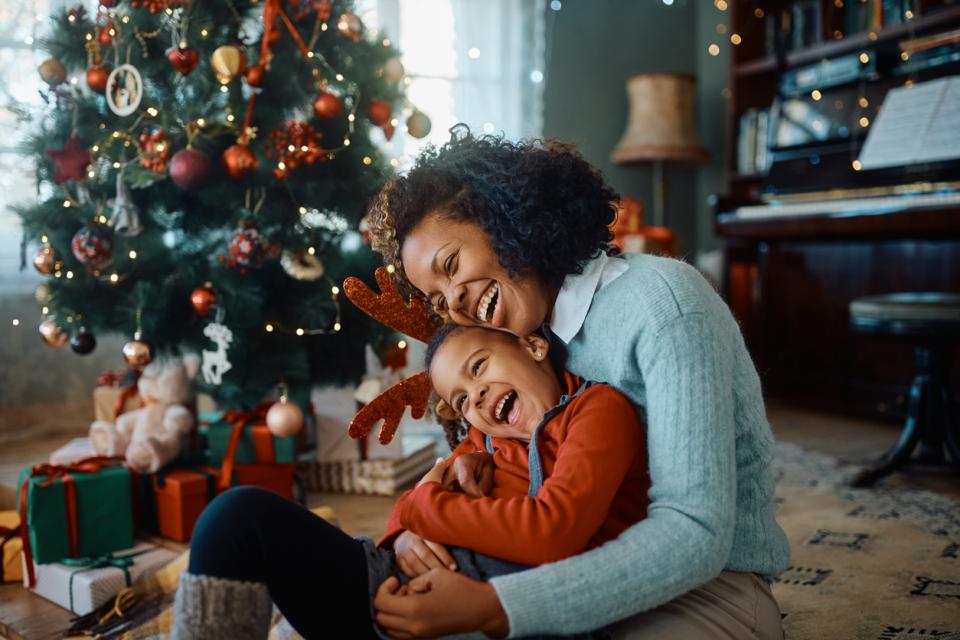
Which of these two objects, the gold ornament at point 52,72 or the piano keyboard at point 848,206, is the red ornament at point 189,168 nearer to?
the gold ornament at point 52,72

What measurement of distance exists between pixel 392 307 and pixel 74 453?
1298 millimetres

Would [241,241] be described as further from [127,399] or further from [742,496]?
[742,496]

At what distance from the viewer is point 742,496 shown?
947 millimetres

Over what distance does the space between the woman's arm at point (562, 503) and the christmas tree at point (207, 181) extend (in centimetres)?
117

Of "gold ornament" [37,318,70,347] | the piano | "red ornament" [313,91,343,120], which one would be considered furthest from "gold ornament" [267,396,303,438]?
the piano

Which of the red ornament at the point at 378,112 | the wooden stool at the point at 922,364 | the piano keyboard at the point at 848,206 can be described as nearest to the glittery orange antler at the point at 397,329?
the red ornament at the point at 378,112

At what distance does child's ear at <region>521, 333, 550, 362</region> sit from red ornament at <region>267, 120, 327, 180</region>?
112 cm

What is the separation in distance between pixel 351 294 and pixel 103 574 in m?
0.87

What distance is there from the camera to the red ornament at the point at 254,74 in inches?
75.9

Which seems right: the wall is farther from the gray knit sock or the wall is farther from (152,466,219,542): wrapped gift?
the gray knit sock

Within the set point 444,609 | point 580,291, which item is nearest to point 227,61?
point 580,291

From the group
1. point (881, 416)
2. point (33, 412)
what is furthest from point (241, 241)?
point (881, 416)

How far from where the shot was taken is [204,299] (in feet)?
6.30

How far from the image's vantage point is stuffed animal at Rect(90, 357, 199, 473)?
6.09 feet
